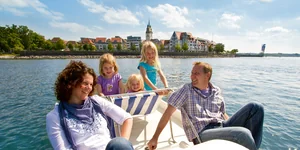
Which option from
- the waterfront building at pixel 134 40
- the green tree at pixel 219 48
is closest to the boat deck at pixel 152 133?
the green tree at pixel 219 48

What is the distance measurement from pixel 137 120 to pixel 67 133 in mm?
2716

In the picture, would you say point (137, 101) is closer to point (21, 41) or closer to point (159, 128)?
point (159, 128)

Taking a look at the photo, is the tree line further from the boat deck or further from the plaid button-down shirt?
the plaid button-down shirt

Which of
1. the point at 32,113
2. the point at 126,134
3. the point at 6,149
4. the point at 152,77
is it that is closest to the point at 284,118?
the point at 152,77

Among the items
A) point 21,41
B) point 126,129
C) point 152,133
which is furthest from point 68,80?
point 21,41

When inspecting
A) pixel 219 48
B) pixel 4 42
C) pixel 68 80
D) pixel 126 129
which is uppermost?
pixel 219 48

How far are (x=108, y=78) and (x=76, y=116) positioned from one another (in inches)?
90.4

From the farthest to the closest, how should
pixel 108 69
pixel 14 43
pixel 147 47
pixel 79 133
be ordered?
1. pixel 14 43
2. pixel 147 47
3. pixel 108 69
4. pixel 79 133

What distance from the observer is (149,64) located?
448 cm

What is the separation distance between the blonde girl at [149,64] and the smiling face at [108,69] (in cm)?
73

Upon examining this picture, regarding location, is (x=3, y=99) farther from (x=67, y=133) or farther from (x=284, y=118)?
(x=284, y=118)

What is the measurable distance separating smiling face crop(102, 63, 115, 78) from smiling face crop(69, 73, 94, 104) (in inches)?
79.0

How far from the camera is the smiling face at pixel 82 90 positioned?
184cm

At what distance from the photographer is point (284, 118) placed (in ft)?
23.2
